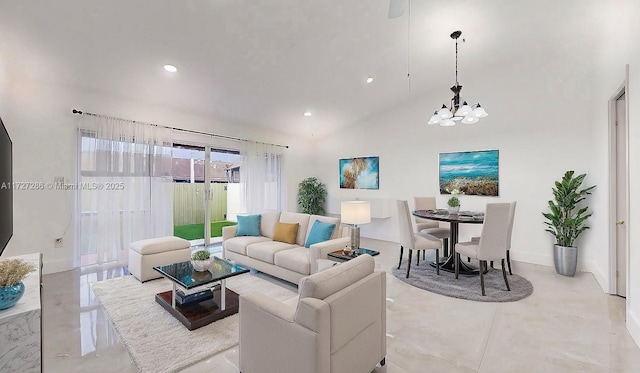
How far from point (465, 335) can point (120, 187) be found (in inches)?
195

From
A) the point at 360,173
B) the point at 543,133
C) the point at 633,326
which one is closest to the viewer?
the point at 633,326

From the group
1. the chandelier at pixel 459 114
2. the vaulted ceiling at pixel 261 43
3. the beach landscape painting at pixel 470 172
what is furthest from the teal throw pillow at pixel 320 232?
the beach landscape painting at pixel 470 172

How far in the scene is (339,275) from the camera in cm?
171

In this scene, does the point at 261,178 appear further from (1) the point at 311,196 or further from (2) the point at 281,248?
(2) the point at 281,248

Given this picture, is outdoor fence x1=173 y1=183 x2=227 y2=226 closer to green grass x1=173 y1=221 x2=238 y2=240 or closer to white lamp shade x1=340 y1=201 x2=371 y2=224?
green grass x1=173 y1=221 x2=238 y2=240

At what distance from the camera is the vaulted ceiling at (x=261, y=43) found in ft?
9.81

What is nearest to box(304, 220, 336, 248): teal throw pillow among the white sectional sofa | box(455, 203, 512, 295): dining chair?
the white sectional sofa

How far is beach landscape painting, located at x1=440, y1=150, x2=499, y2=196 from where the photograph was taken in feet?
15.9

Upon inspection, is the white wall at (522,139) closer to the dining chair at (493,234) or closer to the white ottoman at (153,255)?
the dining chair at (493,234)

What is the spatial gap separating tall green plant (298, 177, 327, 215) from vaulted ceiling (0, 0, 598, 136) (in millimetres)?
2556

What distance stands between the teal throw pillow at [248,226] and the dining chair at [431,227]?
8.68ft

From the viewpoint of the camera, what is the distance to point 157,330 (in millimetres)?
2461

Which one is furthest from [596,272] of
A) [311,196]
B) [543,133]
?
[311,196]

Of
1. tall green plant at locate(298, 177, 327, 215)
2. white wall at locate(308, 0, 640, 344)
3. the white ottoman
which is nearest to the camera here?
white wall at locate(308, 0, 640, 344)
